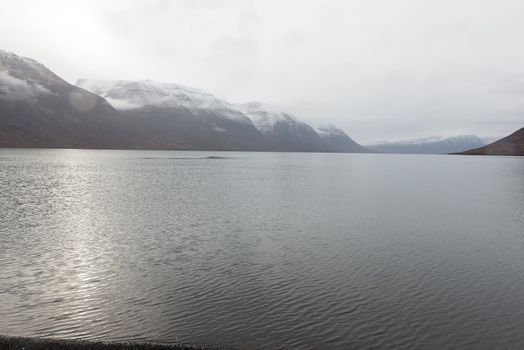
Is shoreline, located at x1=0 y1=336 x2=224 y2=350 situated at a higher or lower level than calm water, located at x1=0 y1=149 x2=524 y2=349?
higher

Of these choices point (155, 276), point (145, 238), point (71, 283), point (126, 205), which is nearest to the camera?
point (71, 283)

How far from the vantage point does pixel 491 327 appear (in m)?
19.7

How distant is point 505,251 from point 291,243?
1868 centimetres

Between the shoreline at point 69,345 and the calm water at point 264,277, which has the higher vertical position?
the shoreline at point 69,345

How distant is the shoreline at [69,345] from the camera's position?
1594cm

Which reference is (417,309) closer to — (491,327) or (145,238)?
(491,327)

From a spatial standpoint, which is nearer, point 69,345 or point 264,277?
point 69,345

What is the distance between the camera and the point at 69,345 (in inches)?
640

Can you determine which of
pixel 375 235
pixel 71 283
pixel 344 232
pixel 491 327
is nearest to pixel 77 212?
pixel 71 283

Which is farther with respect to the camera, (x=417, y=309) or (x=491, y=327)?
(x=417, y=309)

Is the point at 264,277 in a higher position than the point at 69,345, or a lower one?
lower

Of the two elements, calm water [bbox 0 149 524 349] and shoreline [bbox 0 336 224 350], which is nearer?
shoreline [bbox 0 336 224 350]

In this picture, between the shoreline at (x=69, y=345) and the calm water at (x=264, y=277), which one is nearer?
the shoreline at (x=69, y=345)

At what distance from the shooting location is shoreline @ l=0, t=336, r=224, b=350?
1594cm
